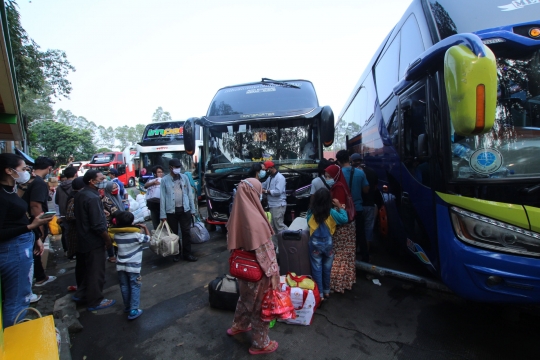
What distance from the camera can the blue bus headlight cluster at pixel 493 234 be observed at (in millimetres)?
2283

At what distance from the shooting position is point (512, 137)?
2496 millimetres

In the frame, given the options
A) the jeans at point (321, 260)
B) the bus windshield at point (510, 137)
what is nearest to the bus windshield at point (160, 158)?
the jeans at point (321, 260)

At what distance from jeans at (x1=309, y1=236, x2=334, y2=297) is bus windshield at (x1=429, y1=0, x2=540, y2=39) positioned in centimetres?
258

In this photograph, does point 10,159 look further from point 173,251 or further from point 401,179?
point 401,179

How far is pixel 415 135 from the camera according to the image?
134 inches

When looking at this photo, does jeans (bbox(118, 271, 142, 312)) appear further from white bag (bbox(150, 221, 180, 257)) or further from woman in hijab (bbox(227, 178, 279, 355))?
woman in hijab (bbox(227, 178, 279, 355))

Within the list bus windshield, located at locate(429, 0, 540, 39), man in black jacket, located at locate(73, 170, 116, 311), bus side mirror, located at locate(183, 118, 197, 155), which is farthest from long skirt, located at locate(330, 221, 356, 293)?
bus side mirror, located at locate(183, 118, 197, 155)

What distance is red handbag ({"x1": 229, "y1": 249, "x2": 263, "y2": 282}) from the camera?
260 centimetres

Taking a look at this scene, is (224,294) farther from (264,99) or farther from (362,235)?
(264,99)

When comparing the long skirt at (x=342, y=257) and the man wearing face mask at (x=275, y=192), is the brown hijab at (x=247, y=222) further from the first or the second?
the man wearing face mask at (x=275, y=192)

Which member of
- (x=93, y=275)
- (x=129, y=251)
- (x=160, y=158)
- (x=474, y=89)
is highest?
(x=474, y=89)

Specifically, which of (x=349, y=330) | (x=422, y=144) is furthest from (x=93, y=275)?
(x=422, y=144)

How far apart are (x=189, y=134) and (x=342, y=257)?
14.4 feet

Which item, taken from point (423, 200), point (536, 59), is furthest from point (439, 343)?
point (536, 59)
